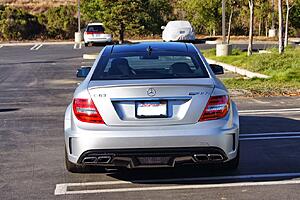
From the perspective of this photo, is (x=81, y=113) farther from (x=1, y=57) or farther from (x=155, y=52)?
(x=1, y=57)

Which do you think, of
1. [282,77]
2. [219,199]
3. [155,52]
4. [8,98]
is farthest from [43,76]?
[219,199]

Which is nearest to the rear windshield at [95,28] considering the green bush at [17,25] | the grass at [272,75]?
the green bush at [17,25]

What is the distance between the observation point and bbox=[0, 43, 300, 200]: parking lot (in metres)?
6.45

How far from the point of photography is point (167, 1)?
4759cm

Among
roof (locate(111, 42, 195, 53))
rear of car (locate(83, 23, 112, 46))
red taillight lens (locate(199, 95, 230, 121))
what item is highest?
roof (locate(111, 42, 195, 53))

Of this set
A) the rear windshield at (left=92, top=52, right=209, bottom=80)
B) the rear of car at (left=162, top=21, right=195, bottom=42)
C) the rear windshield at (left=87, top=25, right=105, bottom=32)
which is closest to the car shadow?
the rear windshield at (left=92, top=52, right=209, bottom=80)

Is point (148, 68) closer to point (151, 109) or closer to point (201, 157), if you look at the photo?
point (151, 109)

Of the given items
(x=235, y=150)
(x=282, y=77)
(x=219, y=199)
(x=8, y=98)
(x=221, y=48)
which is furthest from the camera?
(x=221, y=48)

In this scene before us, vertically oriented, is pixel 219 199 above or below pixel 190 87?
below

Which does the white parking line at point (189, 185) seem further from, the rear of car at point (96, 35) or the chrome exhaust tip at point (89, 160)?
the rear of car at point (96, 35)

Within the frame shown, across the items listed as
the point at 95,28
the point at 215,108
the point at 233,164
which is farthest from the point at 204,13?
the point at 215,108

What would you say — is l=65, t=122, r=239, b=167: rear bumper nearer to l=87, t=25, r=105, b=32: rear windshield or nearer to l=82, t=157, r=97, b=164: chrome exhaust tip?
l=82, t=157, r=97, b=164: chrome exhaust tip

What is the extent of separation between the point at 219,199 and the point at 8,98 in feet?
30.9

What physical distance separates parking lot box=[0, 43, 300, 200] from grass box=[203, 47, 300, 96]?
152 centimetres
